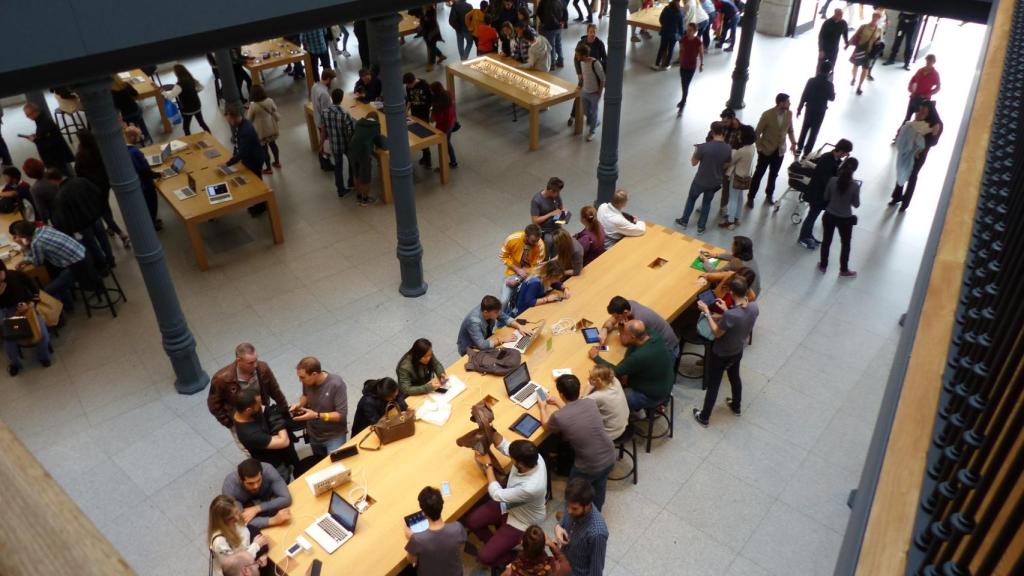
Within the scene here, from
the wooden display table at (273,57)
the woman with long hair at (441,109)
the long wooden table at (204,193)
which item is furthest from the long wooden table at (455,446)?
the wooden display table at (273,57)

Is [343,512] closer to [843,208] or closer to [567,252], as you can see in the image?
[567,252]

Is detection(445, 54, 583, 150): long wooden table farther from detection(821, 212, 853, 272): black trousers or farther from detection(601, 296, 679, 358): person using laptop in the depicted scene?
detection(601, 296, 679, 358): person using laptop

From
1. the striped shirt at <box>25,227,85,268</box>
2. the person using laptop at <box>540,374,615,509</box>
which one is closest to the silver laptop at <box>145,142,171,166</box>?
the striped shirt at <box>25,227,85,268</box>

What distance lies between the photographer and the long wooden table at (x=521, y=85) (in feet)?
40.6

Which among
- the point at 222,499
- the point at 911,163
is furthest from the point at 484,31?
the point at 222,499

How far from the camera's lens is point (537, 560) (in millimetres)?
4828

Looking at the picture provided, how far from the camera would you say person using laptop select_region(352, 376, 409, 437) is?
5949mm

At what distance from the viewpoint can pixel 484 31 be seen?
14477 mm

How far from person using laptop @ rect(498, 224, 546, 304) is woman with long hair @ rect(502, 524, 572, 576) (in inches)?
124

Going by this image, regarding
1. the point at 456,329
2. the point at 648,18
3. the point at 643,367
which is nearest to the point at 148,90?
the point at 456,329

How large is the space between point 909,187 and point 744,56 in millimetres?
3857

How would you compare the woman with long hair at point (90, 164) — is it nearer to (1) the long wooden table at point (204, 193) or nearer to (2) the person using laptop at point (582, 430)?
(1) the long wooden table at point (204, 193)

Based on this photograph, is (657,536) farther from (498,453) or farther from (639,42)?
(639,42)

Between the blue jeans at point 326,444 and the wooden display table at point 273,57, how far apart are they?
9328 millimetres
